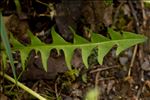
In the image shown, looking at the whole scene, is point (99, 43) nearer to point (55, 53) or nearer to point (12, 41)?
point (55, 53)

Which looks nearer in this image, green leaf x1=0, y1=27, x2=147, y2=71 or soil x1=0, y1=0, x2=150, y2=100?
green leaf x1=0, y1=27, x2=147, y2=71

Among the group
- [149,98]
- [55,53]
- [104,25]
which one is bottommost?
[149,98]

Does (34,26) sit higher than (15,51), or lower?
higher

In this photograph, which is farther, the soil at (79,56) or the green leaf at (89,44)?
the soil at (79,56)

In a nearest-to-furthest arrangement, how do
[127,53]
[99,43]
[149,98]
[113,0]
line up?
[99,43], [149,98], [127,53], [113,0]

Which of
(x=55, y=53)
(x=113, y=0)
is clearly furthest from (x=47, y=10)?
(x=113, y=0)

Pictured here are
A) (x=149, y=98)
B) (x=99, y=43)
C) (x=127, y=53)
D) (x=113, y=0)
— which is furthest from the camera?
(x=113, y=0)

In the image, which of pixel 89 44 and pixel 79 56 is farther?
pixel 79 56

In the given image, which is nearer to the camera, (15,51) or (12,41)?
(12,41)
